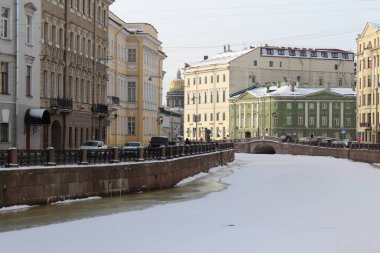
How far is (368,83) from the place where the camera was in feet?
366

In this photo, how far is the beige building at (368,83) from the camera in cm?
10844

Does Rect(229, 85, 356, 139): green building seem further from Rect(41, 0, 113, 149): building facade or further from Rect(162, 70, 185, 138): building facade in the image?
Rect(41, 0, 113, 149): building facade

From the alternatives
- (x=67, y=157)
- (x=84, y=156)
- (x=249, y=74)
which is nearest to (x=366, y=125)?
(x=249, y=74)

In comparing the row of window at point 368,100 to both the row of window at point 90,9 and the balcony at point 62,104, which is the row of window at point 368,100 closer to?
the row of window at point 90,9

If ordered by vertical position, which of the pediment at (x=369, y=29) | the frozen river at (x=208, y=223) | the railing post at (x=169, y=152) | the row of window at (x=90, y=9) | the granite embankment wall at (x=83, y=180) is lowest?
the frozen river at (x=208, y=223)

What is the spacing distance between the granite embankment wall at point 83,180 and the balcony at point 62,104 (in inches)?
361

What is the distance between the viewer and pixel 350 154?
90625 mm

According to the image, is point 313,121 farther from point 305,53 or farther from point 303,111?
point 305,53

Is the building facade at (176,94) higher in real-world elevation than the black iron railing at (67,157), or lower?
higher

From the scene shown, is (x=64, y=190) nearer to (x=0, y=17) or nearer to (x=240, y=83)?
(x=0, y=17)

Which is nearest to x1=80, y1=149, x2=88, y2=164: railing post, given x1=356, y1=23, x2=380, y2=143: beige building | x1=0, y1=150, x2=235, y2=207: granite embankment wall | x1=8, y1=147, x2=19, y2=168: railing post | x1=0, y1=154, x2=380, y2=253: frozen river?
x1=0, y1=150, x2=235, y2=207: granite embankment wall

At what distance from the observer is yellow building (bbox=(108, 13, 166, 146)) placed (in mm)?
76562

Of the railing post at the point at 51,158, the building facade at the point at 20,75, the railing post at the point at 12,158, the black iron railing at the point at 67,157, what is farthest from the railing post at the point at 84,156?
the building facade at the point at 20,75

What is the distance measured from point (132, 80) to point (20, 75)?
38852 mm
